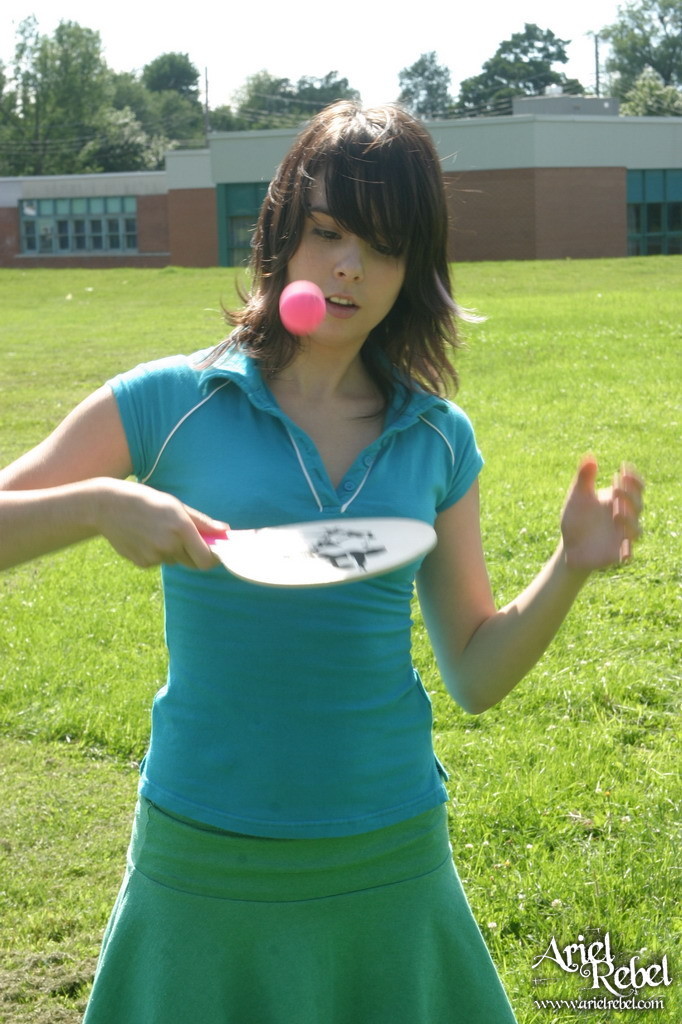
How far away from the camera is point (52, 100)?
3300 inches

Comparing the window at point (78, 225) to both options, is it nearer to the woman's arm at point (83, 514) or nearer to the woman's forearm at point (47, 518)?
the woman's arm at point (83, 514)

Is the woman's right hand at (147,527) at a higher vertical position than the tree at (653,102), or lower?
lower

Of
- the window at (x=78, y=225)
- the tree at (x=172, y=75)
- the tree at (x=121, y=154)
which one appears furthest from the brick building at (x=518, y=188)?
the tree at (x=172, y=75)

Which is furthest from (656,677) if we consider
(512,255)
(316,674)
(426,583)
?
(512,255)

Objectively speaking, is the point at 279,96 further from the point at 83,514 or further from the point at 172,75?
the point at 83,514

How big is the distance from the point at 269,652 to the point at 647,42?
103 metres

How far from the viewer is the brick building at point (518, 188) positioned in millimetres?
43531

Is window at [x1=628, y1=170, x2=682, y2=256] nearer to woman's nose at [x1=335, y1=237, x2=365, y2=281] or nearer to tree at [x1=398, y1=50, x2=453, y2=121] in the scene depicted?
woman's nose at [x1=335, y1=237, x2=365, y2=281]

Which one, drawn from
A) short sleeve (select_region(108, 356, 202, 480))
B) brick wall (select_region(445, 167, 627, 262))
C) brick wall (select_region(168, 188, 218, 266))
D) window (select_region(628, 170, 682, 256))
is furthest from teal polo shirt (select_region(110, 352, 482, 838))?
brick wall (select_region(168, 188, 218, 266))

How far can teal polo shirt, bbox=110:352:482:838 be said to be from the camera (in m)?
1.74

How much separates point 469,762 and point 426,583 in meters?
2.40

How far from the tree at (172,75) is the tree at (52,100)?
2457 centimetres

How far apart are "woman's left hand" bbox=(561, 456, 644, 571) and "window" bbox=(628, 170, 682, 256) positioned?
4658 cm

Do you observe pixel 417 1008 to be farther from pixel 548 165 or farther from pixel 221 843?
pixel 548 165
